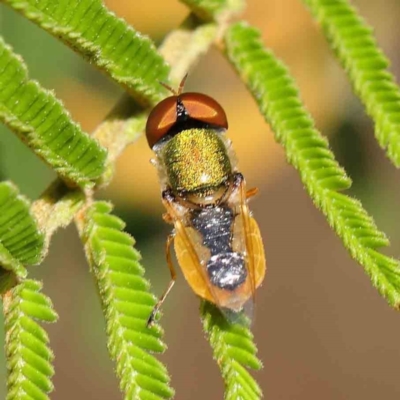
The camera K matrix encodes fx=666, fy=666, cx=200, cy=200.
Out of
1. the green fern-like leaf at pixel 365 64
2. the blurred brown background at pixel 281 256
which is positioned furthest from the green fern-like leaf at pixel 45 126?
the blurred brown background at pixel 281 256

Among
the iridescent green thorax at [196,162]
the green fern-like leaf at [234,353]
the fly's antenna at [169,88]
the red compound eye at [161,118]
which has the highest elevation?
the fly's antenna at [169,88]

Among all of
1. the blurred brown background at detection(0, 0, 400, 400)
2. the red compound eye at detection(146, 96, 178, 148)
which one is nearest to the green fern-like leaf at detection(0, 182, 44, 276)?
the red compound eye at detection(146, 96, 178, 148)

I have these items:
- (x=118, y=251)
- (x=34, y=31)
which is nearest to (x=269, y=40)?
(x=34, y=31)

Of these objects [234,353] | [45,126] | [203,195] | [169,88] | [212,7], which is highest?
[212,7]

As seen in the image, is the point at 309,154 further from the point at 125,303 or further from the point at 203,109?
the point at 125,303

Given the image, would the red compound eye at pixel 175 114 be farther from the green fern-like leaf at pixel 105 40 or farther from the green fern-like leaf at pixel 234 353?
the green fern-like leaf at pixel 234 353

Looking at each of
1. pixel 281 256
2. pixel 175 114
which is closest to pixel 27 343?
pixel 175 114
